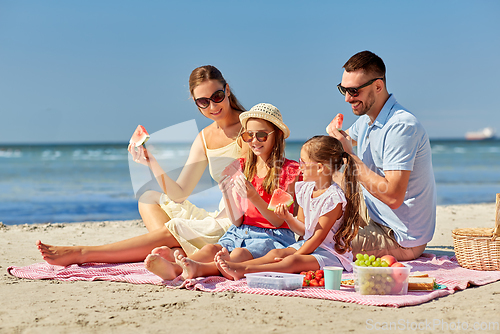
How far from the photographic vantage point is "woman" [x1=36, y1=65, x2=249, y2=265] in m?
4.72

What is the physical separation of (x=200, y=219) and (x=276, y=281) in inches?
59.8

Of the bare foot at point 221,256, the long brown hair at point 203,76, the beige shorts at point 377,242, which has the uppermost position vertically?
the long brown hair at point 203,76

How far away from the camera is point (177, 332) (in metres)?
2.92

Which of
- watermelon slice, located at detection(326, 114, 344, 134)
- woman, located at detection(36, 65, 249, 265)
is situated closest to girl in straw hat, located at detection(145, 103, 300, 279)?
woman, located at detection(36, 65, 249, 265)

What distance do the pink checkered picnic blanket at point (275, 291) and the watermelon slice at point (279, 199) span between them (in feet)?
2.32

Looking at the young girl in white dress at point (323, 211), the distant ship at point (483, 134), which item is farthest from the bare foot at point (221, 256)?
the distant ship at point (483, 134)

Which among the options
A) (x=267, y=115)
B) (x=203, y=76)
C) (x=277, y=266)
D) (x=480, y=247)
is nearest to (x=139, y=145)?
(x=203, y=76)

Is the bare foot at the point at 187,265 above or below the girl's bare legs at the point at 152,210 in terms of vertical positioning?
below

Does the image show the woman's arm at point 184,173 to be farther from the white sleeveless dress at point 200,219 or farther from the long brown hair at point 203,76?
the long brown hair at point 203,76

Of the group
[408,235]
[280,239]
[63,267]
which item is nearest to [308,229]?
[280,239]

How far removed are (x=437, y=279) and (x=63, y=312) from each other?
10.1 feet

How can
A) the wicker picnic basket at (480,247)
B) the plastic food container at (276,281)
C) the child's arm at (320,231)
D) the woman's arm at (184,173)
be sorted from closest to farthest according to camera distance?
the plastic food container at (276,281), the child's arm at (320,231), the wicker picnic basket at (480,247), the woman's arm at (184,173)

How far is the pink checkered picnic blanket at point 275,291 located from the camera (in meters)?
3.57

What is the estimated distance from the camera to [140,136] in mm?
4734
